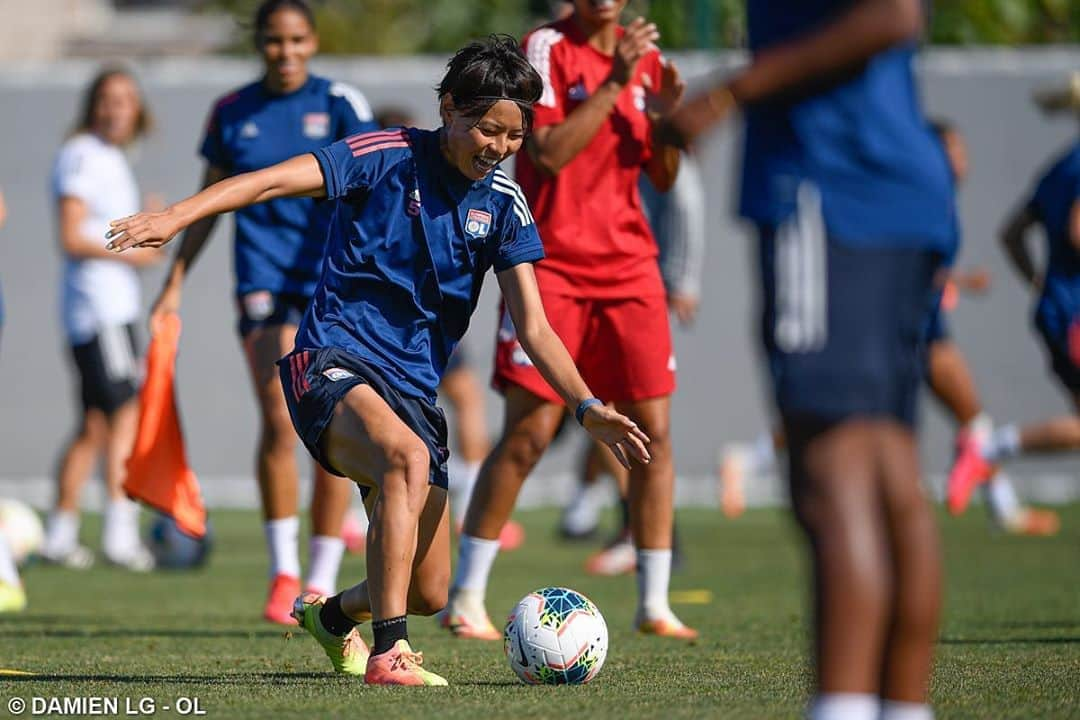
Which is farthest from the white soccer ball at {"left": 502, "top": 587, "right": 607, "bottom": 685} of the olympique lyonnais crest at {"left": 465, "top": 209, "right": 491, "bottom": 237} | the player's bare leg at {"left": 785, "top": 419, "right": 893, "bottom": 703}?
the player's bare leg at {"left": 785, "top": 419, "right": 893, "bottom": 703}

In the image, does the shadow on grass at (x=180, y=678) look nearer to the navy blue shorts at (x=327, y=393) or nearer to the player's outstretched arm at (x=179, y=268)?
the navy blue shorts at (x=327, y=393)

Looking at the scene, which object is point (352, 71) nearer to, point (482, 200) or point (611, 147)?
point (611, 147)

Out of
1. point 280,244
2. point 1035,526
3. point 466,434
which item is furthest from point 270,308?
point 1035,526

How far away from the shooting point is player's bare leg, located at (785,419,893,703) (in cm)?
338

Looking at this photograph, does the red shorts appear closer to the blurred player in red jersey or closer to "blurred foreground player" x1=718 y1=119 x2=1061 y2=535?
the blurred player in red jersey

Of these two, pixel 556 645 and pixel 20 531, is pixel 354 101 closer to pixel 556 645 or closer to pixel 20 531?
pixel 556 645

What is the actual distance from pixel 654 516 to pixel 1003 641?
130 centimetres

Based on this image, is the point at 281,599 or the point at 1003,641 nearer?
the point at 1003,641

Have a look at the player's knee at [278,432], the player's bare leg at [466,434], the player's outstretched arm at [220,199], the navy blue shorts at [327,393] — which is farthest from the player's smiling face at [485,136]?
the player's bare leg at [466,434]

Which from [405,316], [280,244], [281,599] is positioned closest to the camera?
[405,316]

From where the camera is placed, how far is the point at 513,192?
5.28m

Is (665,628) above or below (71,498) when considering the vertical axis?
above

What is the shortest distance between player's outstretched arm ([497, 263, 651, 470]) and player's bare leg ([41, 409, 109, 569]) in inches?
228

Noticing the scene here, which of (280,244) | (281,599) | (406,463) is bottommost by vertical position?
(281,599)
